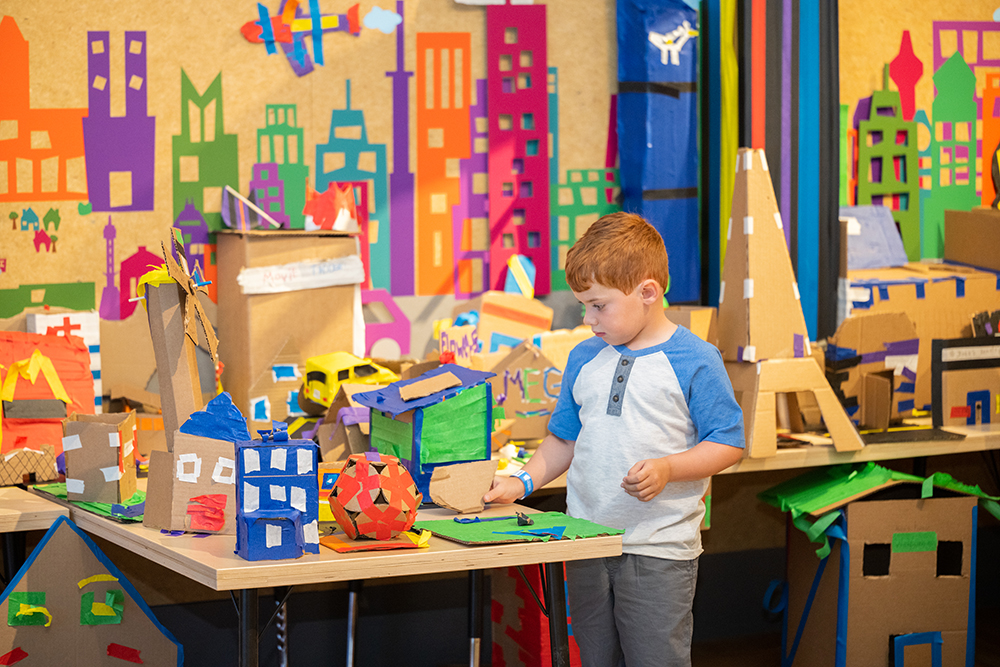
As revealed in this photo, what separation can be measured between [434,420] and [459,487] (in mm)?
159

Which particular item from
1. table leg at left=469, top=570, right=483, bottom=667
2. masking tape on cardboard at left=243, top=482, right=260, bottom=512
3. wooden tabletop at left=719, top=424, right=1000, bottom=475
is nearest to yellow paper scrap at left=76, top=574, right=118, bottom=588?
masking tape on cardboard at left=243, top=482, right=260, bottom=512

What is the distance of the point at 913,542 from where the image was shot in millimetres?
2693

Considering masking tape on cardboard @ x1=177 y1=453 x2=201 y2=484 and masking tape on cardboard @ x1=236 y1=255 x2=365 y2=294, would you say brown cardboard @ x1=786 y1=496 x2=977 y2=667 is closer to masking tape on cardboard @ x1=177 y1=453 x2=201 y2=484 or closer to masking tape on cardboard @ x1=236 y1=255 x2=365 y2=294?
masking tape on cardboard @ x1=236 y1=255 x2=365 y2=294

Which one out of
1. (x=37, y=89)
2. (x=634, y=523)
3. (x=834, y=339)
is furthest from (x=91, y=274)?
(x=834, y=339)

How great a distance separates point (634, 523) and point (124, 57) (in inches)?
76.4

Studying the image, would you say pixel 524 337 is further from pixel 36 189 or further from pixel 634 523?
pixel 36 189

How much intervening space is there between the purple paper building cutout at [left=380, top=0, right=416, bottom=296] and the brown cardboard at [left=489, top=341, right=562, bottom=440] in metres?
0.50

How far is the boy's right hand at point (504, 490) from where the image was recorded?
6.32 feet

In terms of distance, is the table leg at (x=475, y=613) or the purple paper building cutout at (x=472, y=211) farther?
the purple paper building cutout at (x=472, y=211)

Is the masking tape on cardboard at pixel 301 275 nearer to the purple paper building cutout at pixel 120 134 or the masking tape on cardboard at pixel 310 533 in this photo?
the purple paper building cutout at pixel 120 134

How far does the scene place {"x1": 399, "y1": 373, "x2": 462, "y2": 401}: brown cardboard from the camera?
6.59ft

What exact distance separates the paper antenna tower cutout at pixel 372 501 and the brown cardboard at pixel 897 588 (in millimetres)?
1513

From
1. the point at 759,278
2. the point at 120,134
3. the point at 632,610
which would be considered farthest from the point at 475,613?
the point at 120,134

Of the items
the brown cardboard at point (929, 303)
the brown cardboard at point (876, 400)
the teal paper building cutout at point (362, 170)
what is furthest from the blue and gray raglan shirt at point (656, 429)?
the brown cardboard at point (929, 303)
